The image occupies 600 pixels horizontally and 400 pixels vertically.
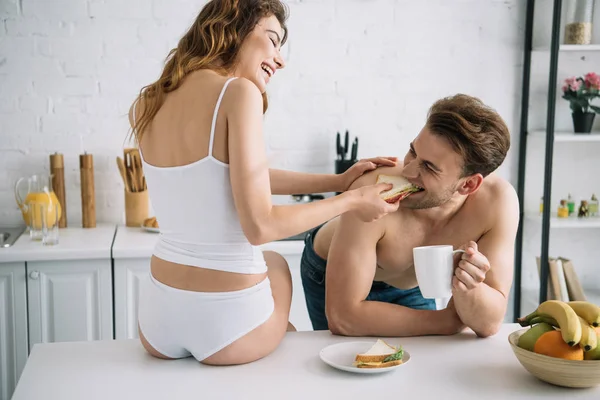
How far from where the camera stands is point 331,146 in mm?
3545

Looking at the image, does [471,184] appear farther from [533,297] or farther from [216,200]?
[533,297]

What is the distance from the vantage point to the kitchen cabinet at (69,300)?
113 inches

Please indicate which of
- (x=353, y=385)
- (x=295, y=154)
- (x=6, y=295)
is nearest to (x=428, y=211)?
(x=353, y=385)

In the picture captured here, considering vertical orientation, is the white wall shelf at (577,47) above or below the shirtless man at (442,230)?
above

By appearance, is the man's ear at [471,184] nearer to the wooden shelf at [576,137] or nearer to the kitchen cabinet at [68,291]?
the kitchen cabinet at [68,291]

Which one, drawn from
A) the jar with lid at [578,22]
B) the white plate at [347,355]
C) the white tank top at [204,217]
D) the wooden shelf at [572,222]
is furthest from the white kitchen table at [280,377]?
the jar with lid at [578,22]

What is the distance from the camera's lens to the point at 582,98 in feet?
11.4

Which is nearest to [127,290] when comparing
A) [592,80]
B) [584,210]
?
[584,210]

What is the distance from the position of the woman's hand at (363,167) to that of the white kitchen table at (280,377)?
0.53 meters

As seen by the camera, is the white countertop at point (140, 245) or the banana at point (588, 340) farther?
the white countertop at point (140, 245)

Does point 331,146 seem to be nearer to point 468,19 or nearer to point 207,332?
point 468,19

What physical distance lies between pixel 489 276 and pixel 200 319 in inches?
29.5

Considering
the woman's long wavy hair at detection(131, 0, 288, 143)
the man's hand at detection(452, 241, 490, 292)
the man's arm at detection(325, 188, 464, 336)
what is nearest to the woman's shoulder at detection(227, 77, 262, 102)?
the woman's long wavy hair at detection(131, 0, 288, 143)

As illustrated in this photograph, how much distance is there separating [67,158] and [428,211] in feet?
6.23
